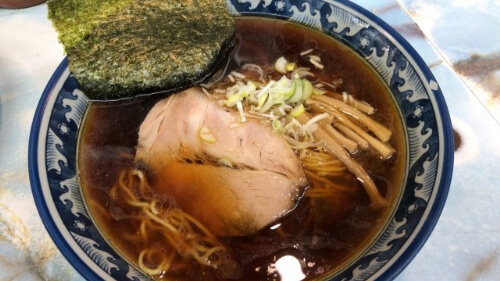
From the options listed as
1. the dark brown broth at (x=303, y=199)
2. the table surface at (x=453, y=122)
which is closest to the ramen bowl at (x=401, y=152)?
the dark brown broth at (x=303, y=199)

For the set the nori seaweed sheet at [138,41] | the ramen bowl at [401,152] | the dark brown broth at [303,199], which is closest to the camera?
the ramen bowl at [401,152]

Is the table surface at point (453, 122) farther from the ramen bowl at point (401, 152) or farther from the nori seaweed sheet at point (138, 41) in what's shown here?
the nori seaweed sheet at point (138, 41)

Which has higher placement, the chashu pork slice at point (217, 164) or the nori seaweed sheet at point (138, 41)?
the nori seaweed sheet at point (138, 41)

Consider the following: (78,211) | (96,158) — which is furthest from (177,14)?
(78,211)

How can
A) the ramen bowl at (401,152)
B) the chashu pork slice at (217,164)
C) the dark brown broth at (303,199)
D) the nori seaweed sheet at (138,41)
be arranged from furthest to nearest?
the nori seaweed sheet at (138,41) → the chashu pork slice at (217,164) → the dark brown broth at (303,199) → the ramen bowl at (401,152)

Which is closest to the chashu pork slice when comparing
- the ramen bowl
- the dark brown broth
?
the dark brown broth

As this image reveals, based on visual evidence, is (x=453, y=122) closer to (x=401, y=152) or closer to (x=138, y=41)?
(x=401, y=152)

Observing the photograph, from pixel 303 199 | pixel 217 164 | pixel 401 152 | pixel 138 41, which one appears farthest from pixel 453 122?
pixel 138 41
